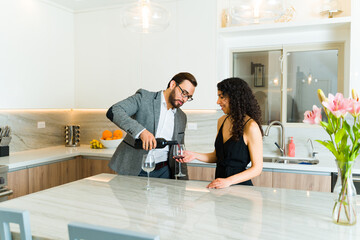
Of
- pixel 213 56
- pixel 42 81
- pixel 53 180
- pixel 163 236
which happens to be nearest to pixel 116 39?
pixel 42 81

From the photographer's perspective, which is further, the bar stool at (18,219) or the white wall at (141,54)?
the white wall at (141,54)

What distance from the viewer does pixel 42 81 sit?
12.4 ft

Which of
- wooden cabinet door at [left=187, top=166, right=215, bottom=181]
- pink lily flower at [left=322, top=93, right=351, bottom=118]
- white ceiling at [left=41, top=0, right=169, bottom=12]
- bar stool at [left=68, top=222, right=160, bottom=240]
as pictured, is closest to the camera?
bar stool at [left=68, top=222, right=160, bottom=240]

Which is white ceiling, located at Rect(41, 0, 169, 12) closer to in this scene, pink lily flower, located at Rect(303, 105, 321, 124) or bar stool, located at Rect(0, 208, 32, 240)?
pink lily flower, located at Rect(303, 105, 321, 124)

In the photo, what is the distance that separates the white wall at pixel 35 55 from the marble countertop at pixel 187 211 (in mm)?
1974

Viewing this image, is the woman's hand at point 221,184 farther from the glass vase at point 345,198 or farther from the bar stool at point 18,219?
the bar stool at point 18,219

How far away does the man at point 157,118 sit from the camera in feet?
7.72

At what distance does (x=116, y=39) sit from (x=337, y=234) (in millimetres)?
3360

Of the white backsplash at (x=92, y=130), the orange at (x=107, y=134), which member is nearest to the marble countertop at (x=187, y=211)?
the white backsplash at (x=92, y=130)

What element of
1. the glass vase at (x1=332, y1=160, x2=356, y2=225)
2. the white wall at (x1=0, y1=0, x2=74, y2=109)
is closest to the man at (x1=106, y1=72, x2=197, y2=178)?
the glass vase at (x1=332, y1=160, x2=356, y2=225)

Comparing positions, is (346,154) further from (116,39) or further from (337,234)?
(116,39)

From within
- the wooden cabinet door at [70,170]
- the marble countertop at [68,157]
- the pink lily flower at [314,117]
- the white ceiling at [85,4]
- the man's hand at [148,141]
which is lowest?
the wooden cabinet door at [70,170]

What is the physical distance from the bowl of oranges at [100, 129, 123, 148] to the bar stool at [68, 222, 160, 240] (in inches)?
116

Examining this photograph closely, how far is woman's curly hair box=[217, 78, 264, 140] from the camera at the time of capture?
2.12 m
